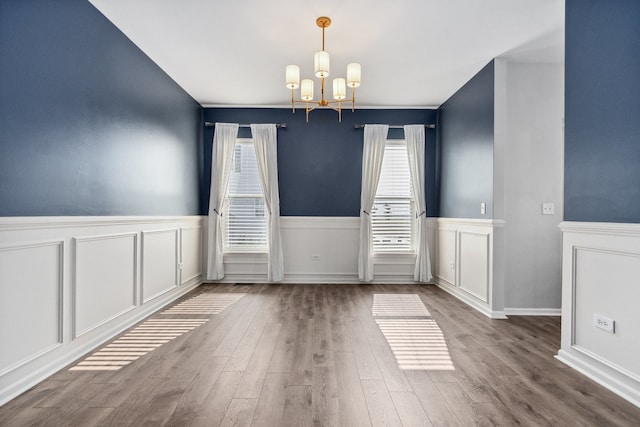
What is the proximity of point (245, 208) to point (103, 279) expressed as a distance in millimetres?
2747

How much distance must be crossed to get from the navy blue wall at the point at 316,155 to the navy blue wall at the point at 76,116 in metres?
1.62

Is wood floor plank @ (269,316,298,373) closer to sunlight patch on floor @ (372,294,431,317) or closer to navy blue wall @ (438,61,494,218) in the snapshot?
sunlight patch on floor @ (372,294,431,317)

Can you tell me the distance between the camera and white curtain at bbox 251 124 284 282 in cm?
537

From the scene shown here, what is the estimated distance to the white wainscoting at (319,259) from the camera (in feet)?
18.0

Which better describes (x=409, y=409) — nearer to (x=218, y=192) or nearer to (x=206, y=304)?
(x=206, y=304)

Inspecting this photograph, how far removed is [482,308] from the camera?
392 centimetres

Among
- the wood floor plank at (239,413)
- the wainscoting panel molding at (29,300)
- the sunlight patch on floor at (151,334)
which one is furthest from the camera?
the sunlight patch on floor at (151,334)

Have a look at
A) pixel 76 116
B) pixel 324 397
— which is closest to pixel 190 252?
pixel 76 116

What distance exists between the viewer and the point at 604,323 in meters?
2.28

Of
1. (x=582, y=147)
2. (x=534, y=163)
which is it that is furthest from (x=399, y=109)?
(x=582, y=147)

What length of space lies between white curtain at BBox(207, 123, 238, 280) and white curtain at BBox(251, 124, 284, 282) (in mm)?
443

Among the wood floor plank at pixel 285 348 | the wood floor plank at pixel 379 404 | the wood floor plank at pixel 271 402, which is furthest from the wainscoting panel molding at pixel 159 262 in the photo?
the wood floor plank at pixel 379 404

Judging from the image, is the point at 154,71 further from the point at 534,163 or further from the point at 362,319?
the point at 534,163

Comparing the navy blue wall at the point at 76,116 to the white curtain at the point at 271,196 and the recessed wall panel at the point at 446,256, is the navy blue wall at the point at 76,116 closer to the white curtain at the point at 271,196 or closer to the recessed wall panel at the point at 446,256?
the white curtain at the point at 271,196
